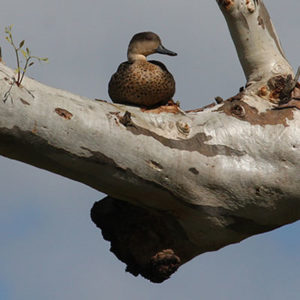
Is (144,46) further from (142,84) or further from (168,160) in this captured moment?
(168,160)

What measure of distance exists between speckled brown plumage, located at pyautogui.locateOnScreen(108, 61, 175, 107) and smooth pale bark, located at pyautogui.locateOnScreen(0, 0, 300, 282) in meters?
0.64

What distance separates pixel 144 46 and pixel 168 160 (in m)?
2.01

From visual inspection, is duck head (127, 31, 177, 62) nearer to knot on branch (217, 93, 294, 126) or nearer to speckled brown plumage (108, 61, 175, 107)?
speckled brown plumage (108, 61, 175, 107)

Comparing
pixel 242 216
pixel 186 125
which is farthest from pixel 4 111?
pixel 242 216

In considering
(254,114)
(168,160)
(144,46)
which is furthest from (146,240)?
(144,46)

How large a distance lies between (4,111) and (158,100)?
1.84m

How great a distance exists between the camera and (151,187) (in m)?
5.16

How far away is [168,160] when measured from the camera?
5156 mm

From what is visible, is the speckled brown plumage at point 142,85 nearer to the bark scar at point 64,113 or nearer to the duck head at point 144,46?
the duck head at point 144,46

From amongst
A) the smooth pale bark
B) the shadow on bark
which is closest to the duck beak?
the smooth pale bark

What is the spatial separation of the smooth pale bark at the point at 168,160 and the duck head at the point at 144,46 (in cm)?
121

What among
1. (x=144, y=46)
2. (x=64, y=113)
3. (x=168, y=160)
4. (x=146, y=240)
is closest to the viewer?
(x=64, y=113)

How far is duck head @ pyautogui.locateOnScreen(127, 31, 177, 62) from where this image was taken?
272 inches

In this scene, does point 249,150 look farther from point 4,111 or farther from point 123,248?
point 4,111
